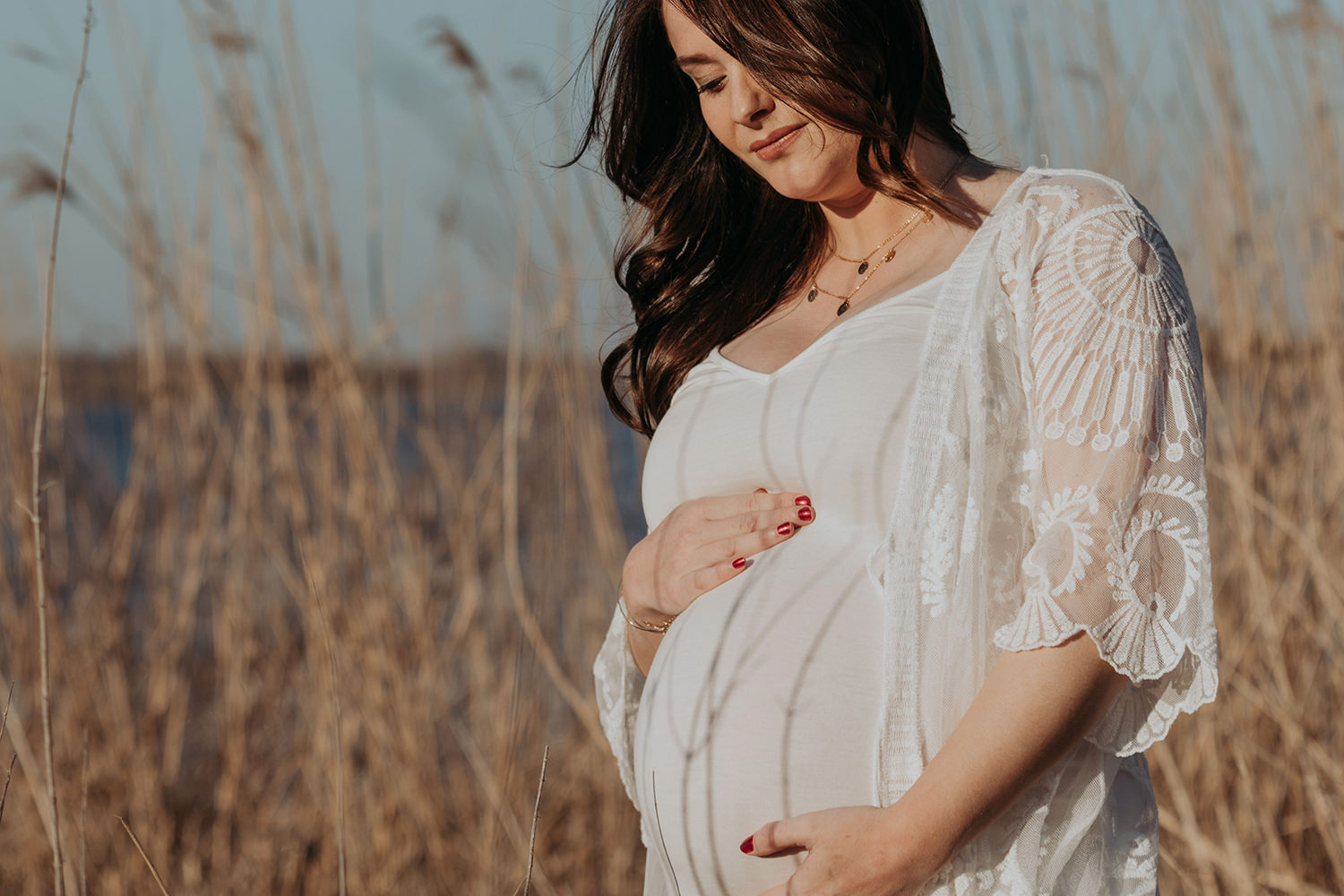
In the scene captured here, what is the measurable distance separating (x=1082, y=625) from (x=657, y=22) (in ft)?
2.77

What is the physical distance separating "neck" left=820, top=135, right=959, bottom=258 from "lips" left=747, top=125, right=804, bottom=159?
106 mm

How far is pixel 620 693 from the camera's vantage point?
138cm

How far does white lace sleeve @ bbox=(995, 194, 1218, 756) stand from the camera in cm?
83

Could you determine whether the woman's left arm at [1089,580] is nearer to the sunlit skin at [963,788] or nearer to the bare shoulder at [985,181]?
the sunlit skin at [963,788]

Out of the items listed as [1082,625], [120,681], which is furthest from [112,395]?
[1082,625]

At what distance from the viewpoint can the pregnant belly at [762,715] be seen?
0.97 meters

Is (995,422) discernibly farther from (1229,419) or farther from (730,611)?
(1229,419)

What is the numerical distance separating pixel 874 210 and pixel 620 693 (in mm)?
622

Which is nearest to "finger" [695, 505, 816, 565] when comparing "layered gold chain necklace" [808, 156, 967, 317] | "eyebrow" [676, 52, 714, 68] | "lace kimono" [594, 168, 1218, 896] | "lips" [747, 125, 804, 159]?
"lace kimono" [594, 168, 1218, 896]

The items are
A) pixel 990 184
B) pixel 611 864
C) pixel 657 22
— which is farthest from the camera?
pixel 611 864

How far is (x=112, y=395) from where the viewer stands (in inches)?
89.2

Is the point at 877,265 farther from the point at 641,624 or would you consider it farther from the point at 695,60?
the point at 641,624

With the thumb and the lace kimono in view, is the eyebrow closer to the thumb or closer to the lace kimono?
the lace kimono

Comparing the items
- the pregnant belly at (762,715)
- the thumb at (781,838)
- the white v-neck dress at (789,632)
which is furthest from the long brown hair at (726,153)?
the thumb at (781,838)
